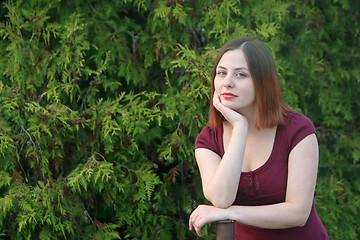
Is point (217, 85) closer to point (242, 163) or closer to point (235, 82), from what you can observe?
point (235, 82)

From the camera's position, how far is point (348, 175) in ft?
16.4

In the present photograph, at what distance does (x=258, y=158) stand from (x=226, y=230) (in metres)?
0.48

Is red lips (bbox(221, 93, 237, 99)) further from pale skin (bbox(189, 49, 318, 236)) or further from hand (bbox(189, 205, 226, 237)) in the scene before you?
hand (bbox(189, 205, 226, 237))

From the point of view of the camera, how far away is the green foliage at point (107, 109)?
3531 mm

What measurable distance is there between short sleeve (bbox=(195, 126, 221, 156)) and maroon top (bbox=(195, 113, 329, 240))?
49 millimetres

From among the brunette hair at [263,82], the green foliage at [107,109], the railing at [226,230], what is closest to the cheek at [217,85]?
the brunette hair at [263,82]

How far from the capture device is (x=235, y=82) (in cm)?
236

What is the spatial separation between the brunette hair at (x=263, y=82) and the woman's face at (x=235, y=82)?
2 cm

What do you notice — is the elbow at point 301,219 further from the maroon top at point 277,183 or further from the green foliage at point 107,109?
the green foliage at point 107,109

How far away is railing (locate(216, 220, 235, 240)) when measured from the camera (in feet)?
6.79

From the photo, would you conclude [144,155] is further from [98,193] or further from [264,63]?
[264,63]

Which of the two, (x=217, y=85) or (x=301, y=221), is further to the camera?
(x=217, y=85)

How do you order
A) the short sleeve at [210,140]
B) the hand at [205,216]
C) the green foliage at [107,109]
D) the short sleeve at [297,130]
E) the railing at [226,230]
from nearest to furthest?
1. the railing at [226,230]
2. the hand at [205,216]
3. the short sleeve at [297,130]
4. the short sleeve at [210,140]
5. the green foliage at [107,109]

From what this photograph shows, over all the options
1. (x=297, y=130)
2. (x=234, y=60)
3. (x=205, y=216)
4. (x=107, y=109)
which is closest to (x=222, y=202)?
(x=205, y=216)
